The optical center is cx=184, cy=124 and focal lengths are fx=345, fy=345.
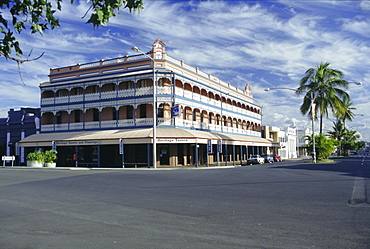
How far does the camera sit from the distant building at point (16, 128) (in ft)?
143

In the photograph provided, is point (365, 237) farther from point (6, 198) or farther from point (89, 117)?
point (89, 117)

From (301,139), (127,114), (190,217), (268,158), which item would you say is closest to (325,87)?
(268,158)

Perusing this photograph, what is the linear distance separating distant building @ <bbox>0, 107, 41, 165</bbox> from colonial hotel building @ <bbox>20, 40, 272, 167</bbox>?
2.85 meters

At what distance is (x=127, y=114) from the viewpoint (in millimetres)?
37438

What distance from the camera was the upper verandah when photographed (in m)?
36.3

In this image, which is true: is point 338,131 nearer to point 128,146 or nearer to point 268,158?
point 268,158

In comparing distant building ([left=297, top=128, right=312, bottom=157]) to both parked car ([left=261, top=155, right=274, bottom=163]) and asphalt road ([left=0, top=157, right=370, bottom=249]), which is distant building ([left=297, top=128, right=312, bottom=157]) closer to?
parked car ([left=261, top=155, right=274, bottom=163])

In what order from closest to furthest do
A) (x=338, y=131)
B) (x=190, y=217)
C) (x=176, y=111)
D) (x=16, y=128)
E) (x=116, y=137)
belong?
(x=190, y=217)
(x=116, y=137)
(x=176, y=111)
(x=16, y=128)
(x=338, y=131)

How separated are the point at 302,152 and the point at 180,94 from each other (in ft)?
222

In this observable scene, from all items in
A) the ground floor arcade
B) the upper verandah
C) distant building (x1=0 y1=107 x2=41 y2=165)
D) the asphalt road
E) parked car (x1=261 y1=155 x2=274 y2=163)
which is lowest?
the asphalt road

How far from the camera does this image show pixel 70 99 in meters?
39.0

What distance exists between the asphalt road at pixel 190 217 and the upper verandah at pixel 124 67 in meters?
24.4

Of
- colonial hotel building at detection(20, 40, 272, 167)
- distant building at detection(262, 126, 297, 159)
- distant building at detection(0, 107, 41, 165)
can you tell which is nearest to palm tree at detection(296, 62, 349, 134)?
colonial hotel building at detection(20, 40, 272, 167)

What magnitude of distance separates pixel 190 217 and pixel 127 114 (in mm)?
29891
